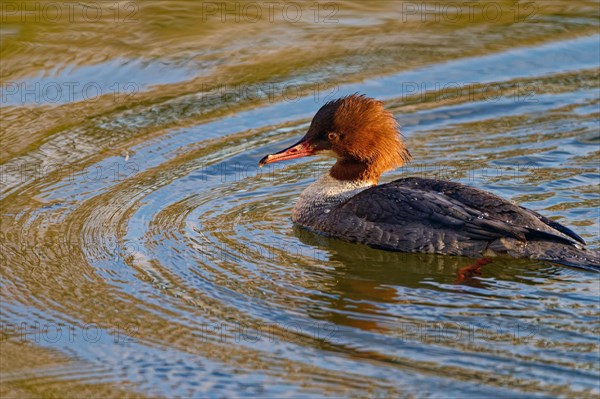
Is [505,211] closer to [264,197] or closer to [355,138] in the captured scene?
[355,138]

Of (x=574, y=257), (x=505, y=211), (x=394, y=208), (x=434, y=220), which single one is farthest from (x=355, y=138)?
(x=574, y=257)

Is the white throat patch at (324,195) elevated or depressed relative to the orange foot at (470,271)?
elevated

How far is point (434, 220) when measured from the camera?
8.24m

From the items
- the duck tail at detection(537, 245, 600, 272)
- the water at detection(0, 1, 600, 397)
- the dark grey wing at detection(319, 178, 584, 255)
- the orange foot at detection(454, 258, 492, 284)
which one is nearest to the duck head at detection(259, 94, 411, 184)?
the dark grey wing at detection(319, 178, 584, 255)

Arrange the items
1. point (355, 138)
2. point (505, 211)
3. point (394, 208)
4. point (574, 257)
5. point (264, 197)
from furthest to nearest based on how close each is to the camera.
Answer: point (264, 197), point (355, 138), point (394, 208), point (505, 211), point (574, 257)

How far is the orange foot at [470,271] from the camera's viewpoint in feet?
25.1

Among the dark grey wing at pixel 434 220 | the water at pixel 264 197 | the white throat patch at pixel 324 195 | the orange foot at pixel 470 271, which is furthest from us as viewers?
the white throat patch at pixel 324 195

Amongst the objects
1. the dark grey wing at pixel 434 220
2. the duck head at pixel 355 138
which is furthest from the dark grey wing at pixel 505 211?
the duck head at pixel 355 138

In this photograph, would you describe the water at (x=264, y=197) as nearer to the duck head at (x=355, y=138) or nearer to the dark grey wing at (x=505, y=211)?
the dark grey wing at (x=505, y=211)

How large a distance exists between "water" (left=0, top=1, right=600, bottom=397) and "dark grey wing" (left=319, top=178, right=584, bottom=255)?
15 cm

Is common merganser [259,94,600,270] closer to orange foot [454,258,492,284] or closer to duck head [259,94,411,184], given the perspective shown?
duck head [259,94,411,184]

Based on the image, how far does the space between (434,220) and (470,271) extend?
1.97ft

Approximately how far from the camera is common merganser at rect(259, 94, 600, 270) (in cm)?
801

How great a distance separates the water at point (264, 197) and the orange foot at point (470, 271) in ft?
0.28
